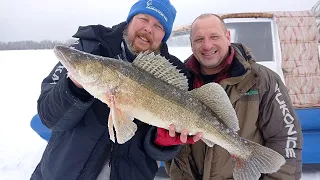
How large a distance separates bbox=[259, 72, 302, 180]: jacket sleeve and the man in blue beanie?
2.58 feet

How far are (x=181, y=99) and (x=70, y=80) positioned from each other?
0.76 meters

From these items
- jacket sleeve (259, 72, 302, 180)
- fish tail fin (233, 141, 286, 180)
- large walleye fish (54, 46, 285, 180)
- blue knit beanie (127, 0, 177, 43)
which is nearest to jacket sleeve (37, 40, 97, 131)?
large walleye fish (54, 46, 285, 180)

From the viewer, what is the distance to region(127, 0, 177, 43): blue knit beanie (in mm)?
2717

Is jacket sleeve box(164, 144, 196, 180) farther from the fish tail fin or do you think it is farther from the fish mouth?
the fish mouth

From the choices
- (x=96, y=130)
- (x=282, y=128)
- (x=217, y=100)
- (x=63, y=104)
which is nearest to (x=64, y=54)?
(x=63, y=104)

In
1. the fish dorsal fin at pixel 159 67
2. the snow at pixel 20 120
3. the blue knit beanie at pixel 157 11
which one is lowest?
the snow at pixel 20 120

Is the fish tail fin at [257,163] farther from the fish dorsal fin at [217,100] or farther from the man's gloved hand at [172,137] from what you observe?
the man's gloved hand at [172,137]

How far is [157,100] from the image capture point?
2.16 metres

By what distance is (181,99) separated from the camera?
222 centimetres

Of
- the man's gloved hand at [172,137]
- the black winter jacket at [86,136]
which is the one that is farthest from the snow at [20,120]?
the man's gloved hand at [172,137]

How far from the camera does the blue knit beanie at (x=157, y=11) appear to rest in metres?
2.72

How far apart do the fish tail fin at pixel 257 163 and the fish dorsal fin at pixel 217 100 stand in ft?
0.85

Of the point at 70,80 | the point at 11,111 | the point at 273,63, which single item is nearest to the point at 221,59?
the point at 70,80

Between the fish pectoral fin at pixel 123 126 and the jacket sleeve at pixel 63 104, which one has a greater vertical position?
the jacket sleeve at pixel 63 104
